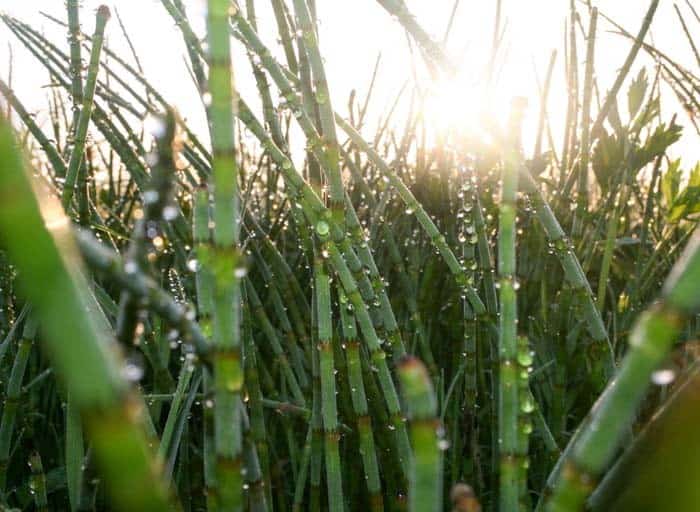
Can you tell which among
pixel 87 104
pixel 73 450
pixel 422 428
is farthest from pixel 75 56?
pixel 422 428

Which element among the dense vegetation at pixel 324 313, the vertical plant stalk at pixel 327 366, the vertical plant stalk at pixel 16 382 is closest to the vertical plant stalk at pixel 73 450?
the dense vegetation at pixel 324 313

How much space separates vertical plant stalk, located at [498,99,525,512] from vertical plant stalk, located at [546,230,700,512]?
0.49 ft

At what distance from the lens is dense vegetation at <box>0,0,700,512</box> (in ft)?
1.18

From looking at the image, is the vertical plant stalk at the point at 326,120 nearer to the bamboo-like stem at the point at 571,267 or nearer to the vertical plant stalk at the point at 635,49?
the bamboo-like stem at the point at 571,267

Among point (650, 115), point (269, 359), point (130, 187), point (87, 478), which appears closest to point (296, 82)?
point (87, 478)

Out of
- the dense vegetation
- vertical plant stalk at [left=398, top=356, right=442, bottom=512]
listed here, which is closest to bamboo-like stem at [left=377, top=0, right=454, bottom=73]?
A: the dense vegetation

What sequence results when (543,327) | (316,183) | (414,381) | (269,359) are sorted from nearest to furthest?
(414,381) < (316,183) < (543,327) < (269,359)

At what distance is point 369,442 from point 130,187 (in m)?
1.05

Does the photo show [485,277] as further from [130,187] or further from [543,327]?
[130,187]

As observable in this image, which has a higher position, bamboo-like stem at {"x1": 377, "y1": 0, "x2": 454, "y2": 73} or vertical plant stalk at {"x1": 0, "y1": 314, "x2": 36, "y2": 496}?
bamboo-like stem at {"x1": 377, "y1": 0, "x2": 454, "y2": 73}

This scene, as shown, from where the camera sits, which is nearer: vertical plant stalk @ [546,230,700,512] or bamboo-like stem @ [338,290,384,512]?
vertical plant stalk @ [546,230,700,512]

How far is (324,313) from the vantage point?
800 mm

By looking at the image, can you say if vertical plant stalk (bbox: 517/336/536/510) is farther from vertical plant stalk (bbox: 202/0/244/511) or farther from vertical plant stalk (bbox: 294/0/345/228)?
vertical plant stalk (bbox: 294/0/345/228)

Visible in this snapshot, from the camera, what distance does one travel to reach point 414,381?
0.35 meters
